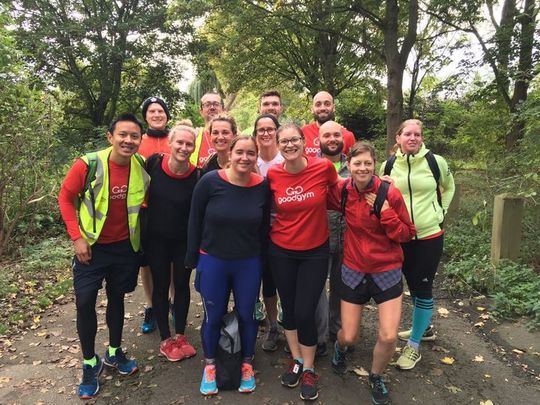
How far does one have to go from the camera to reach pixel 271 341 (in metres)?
4.27

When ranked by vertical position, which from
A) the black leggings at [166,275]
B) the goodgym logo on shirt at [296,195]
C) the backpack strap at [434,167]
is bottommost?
the black leggings at [166,275]

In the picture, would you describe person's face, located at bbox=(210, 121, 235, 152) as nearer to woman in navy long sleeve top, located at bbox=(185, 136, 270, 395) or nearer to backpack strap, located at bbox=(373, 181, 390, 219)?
woman in navy long sleeve top, located at bbox=(185, 136, 270, 395)

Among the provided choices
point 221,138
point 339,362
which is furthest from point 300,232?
point 339,362

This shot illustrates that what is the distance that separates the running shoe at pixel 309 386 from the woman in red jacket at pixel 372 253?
427 millimetres

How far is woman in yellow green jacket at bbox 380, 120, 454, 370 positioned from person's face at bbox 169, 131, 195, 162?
1.90 metres

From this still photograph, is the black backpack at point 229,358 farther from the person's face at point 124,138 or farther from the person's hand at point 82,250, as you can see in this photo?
the person's face at point 124,138

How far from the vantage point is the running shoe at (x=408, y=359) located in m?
3.90

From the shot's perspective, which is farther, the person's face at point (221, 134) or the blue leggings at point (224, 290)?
the person's face at point (221, 134)

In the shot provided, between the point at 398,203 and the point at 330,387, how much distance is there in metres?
1.74

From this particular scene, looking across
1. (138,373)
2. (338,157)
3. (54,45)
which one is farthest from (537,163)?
(54,45)

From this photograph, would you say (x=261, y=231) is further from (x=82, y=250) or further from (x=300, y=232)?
(x=82, y=250)

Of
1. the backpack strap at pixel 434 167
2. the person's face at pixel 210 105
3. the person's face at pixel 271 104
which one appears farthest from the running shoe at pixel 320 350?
the person's face at pixel 210 105

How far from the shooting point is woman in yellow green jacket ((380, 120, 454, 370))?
145 inches

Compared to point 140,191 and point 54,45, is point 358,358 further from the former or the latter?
point 54,45
